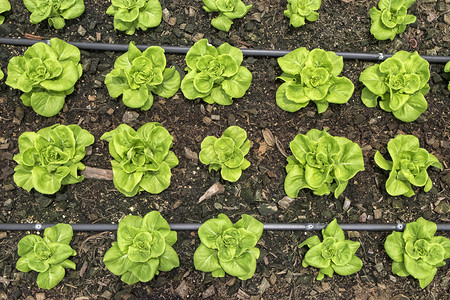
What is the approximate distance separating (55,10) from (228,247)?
9.78 ft

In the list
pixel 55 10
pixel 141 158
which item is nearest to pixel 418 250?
pixel 141 158

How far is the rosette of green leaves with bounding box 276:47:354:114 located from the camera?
13.2ft

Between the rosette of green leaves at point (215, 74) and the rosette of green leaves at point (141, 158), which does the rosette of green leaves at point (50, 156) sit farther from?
the rosette of green leaves at point (215, 74)

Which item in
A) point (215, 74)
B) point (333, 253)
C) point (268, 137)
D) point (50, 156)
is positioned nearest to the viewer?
point (50, 156)

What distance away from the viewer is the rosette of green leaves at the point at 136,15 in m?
4.05

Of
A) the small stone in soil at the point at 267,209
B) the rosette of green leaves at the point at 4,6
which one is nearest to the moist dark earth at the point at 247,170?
the small stone in soil at the point at 267,209

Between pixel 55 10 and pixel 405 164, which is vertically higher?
pixel 55 10

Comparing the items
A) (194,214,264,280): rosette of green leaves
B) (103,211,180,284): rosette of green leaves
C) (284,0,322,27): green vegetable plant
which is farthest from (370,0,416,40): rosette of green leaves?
(103,211,180,284): rosette of green leaves

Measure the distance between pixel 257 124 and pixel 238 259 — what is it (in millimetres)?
→ 1432

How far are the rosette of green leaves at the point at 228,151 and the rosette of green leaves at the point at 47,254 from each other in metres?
1.53

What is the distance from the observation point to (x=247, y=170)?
13.6 feet

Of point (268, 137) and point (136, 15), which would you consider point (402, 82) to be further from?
point (136, 15)

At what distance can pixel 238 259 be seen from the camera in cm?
370

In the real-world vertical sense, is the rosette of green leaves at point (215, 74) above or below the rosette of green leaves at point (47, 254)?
above
